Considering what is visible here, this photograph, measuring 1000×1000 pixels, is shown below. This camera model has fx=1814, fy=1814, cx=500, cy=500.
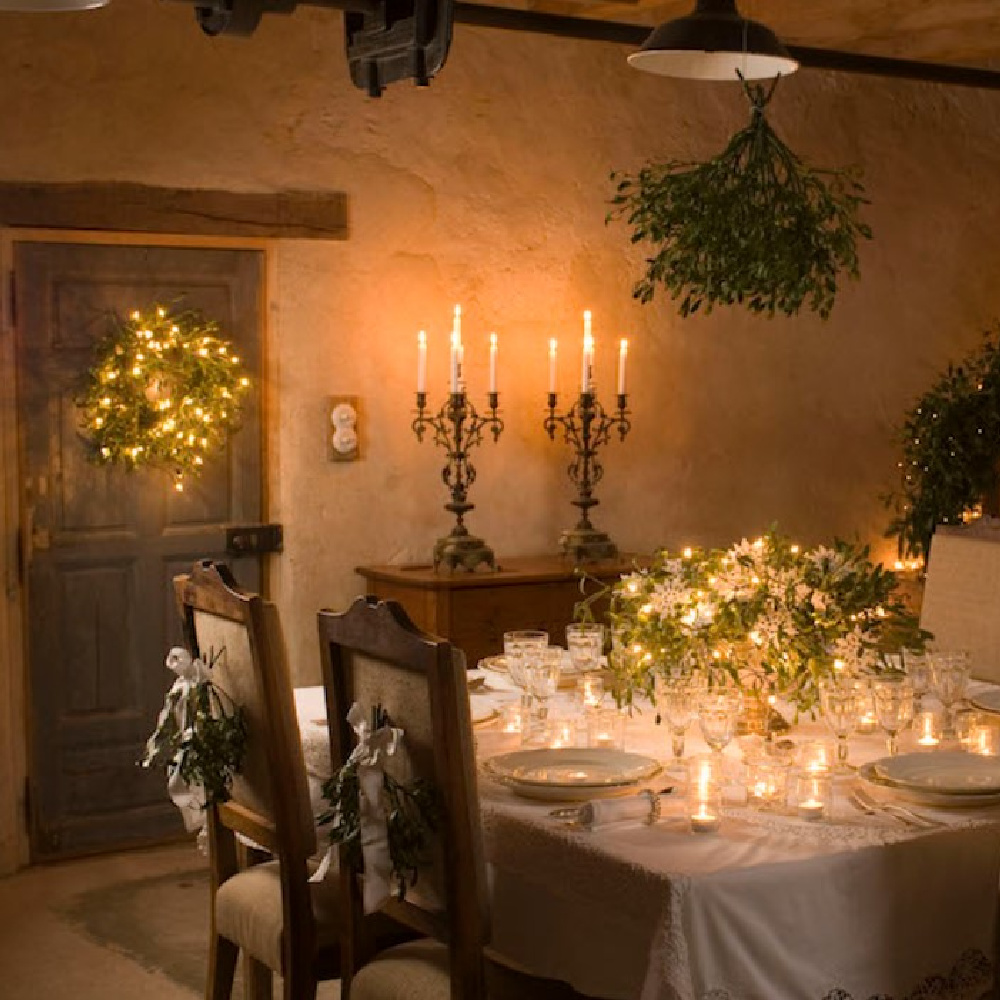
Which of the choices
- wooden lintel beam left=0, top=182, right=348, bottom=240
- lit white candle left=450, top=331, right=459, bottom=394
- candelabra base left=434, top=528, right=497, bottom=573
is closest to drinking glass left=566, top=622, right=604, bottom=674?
candelabra base left=434, top=528, right=497, bottom=573

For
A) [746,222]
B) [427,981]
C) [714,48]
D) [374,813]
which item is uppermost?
[714,48]

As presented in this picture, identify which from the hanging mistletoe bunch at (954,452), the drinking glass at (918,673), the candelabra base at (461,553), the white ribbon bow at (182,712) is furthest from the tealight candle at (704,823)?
the hanging mistletoe bunch at (954,452)

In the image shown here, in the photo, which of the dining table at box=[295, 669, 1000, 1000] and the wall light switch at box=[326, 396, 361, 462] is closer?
the dining table at box=[295, 669, 1000, 1000]

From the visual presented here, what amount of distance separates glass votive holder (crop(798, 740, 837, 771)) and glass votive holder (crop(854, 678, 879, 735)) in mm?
143

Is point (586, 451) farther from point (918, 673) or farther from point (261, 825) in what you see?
point (261, 825)

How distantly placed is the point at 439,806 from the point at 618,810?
291mm

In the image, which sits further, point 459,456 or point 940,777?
point 459,456

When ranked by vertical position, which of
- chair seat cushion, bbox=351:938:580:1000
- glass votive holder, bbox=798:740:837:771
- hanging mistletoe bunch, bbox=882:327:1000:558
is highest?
hanging mistletoe bunch, bbox=882:327:1000:558

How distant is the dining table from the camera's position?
104 inches

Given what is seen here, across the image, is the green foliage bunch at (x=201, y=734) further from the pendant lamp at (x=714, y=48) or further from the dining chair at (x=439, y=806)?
the pendant lamp at (x=714, y=48)

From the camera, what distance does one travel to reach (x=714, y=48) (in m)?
3.62

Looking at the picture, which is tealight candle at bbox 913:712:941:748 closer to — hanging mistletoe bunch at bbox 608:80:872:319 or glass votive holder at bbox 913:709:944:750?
glass votive holder at bbox 913:709:944:750

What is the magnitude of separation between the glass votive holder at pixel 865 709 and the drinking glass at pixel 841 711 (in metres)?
0.05

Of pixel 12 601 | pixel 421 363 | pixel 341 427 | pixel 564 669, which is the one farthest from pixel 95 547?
pixel 564 669
